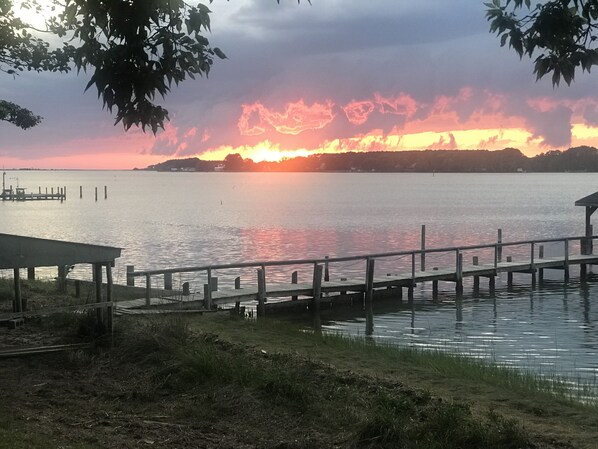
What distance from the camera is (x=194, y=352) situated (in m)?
9.52

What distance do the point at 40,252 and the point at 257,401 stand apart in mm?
4119

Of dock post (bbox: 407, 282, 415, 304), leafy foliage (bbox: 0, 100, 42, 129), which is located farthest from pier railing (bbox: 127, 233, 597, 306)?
leafy foliage (bbox: 0, 100, 42, 129)

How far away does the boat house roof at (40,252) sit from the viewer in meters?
9.54

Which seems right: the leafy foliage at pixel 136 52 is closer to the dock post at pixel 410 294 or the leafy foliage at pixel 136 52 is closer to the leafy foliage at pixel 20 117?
the leafy foliage at pixel 20 117

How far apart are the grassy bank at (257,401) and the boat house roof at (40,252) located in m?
1.40

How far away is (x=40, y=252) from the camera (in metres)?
9.74

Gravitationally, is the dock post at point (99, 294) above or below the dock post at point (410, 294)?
above

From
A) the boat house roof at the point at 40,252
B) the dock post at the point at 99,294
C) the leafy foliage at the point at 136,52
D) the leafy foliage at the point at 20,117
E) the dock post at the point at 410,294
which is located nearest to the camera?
the leafy foliage at the point at 136,52

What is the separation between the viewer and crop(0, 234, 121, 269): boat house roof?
9.54 meters

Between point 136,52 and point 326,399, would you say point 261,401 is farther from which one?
point 136,52

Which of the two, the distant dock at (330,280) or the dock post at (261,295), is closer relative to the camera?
the distant dock at (330,280)

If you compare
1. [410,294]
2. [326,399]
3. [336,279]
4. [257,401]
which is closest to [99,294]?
[257,401]

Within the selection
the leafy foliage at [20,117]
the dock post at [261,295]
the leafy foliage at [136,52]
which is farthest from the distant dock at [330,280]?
the leafy foliage at [136,52]

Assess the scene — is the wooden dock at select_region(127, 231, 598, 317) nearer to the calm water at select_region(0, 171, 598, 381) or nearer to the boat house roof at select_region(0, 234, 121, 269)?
the calm water at select_region(0, 171, 598, 381)
